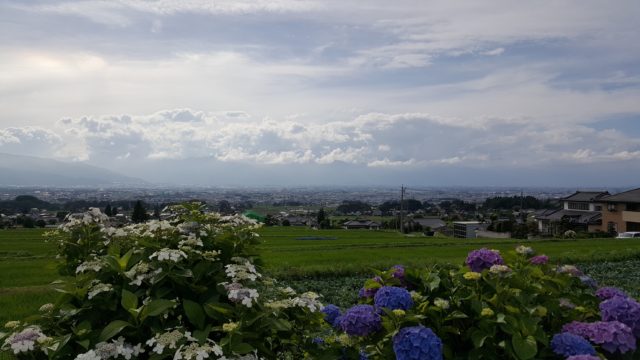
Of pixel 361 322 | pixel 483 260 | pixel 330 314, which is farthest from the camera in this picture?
pixel 330 314

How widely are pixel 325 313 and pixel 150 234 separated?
4.27 ft

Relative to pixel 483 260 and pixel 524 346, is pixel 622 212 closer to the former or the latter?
pixel 483 260

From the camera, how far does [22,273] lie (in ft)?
56.4

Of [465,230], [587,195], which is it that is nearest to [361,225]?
[465,230]

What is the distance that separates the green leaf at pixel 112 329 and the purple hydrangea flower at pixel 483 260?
213 centimetres

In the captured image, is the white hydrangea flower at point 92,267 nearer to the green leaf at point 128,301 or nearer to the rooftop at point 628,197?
the green leaf at point 128,301

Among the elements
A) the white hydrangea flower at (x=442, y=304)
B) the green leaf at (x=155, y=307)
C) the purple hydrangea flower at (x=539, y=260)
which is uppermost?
the purple hydrangea flower at (x=539, y=260)

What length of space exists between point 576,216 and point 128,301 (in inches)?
2330

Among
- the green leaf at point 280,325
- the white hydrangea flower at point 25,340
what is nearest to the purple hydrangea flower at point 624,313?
the green leaf at point 280,325

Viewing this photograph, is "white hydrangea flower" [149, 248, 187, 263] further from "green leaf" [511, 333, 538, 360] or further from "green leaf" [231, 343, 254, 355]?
"green leaf" [511, 333, 538, 360]

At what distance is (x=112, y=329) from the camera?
2916mm

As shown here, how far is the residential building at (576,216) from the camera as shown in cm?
5084

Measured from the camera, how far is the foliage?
2758 mm

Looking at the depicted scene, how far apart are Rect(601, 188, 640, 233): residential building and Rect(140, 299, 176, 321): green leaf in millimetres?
Result: 50494
